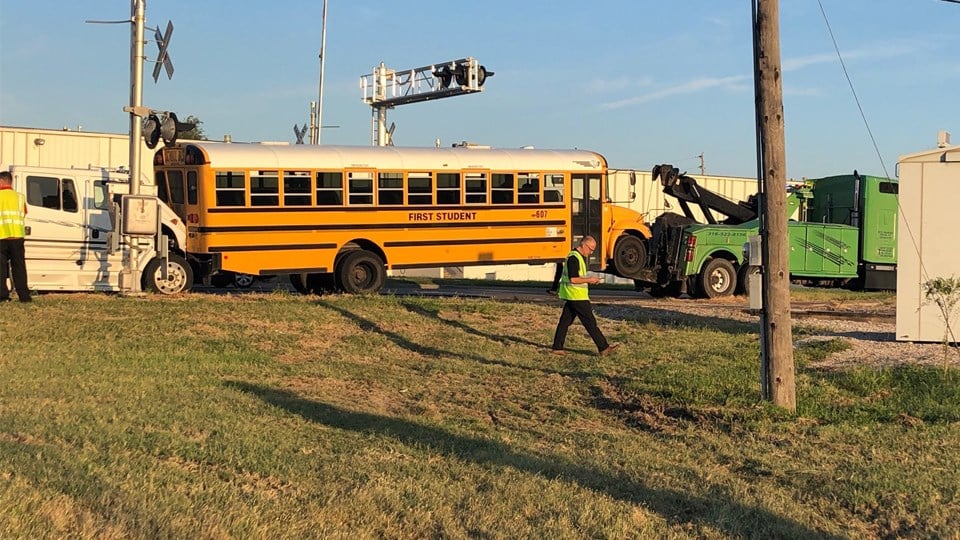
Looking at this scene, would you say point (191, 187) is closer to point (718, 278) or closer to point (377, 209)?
point (377, 209)

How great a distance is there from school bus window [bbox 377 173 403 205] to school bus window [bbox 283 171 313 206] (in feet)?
4.52

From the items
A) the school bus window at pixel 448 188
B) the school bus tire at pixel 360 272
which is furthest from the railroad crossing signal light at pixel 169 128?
the school bus window at pixel 448 188

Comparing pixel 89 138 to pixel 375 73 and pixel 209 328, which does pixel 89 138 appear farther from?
pixel 209 328

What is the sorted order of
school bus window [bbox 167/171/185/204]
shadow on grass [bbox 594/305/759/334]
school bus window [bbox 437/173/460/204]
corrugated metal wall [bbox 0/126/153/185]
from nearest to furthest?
shadow on grass [bbox 594/305/759/334] < school bus window [bbox 167/171/185/204] < school bus window [bbox 437/173/460/204] < corrugated metal wall [bbox 0/126/153/185]

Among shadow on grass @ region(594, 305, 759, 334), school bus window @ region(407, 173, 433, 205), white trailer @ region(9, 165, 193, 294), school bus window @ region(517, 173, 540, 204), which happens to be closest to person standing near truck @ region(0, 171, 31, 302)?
white trailer @ region(9, 165, 193, 294)

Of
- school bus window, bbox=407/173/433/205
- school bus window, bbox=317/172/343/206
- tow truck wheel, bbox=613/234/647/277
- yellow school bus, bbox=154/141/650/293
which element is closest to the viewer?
yellow school bus, bbox=154/141/650/293

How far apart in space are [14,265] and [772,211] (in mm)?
10844

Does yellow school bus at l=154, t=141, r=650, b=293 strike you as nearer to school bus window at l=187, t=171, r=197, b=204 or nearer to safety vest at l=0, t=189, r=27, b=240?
school bus window at l=187, t=171, r=197, b=204

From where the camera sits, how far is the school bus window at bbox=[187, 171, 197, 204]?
18.2 m

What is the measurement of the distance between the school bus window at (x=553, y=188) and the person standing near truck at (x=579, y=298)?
24.0ft

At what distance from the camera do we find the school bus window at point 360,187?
62.8ft

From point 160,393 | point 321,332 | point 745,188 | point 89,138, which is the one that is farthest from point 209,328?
point 745,188

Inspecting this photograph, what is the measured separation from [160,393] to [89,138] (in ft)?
80.2

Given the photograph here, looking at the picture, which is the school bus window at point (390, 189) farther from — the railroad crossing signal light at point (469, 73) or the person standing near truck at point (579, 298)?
the railroad crossing signal light at point (469, 73)
